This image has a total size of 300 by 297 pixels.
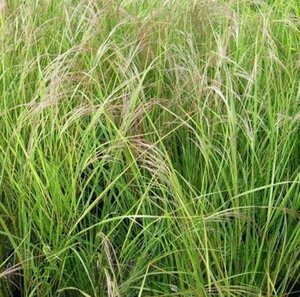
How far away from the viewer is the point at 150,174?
124cm

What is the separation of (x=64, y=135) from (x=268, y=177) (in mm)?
400

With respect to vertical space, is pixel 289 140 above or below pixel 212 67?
below

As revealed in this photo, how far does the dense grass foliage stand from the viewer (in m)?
1.10

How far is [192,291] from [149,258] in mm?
134

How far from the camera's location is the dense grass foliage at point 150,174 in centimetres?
110

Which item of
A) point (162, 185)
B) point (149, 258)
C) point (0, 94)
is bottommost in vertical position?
point (149, 258)

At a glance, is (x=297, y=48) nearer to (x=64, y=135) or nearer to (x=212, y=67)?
(x=212, y=67)

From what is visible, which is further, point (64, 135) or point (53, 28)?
point (53, 28)

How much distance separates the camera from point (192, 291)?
3.46 feet

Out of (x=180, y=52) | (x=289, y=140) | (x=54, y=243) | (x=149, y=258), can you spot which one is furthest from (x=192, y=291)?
(x=180, y=52)

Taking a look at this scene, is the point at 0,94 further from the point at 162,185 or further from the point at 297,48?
the point at 297,48

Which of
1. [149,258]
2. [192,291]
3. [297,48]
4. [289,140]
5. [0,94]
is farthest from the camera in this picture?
[297,48]

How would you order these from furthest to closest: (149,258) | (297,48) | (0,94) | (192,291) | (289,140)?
(297,48)
(0,94)
(289,140)
(149,258)
(192,291)

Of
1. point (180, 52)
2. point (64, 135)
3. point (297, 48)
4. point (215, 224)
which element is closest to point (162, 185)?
point (215, 224)
